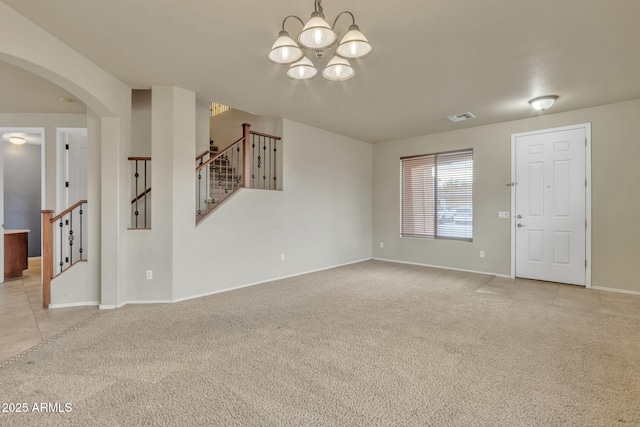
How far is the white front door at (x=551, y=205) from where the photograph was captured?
4707 mm

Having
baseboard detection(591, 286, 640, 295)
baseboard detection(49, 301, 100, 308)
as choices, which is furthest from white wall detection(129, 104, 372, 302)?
baseboard detection(591, 286, 640, 295)

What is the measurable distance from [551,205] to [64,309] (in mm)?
7106

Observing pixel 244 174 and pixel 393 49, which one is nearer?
pixel 393 49

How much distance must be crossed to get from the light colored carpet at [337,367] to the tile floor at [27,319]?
9.3 inches

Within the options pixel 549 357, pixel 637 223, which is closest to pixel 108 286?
pixel 549 357

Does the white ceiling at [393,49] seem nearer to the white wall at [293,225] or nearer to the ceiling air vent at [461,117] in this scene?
the ceiling air vent at [461,117]

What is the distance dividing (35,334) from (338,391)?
3062 millimetres

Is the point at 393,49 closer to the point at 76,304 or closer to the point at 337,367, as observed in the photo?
the point at 337,367

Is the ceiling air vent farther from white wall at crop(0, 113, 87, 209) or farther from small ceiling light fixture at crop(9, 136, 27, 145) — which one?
small ceiling light fixture at crop(9, 136, 27, 145)

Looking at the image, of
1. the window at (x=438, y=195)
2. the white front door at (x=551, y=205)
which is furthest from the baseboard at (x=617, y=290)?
the window at (x=438, y=195)

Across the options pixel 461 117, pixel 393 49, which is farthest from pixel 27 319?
pixel 461 117

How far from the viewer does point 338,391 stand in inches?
79.5

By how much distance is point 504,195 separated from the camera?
5.40 meters

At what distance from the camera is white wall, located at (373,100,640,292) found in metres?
4.34
